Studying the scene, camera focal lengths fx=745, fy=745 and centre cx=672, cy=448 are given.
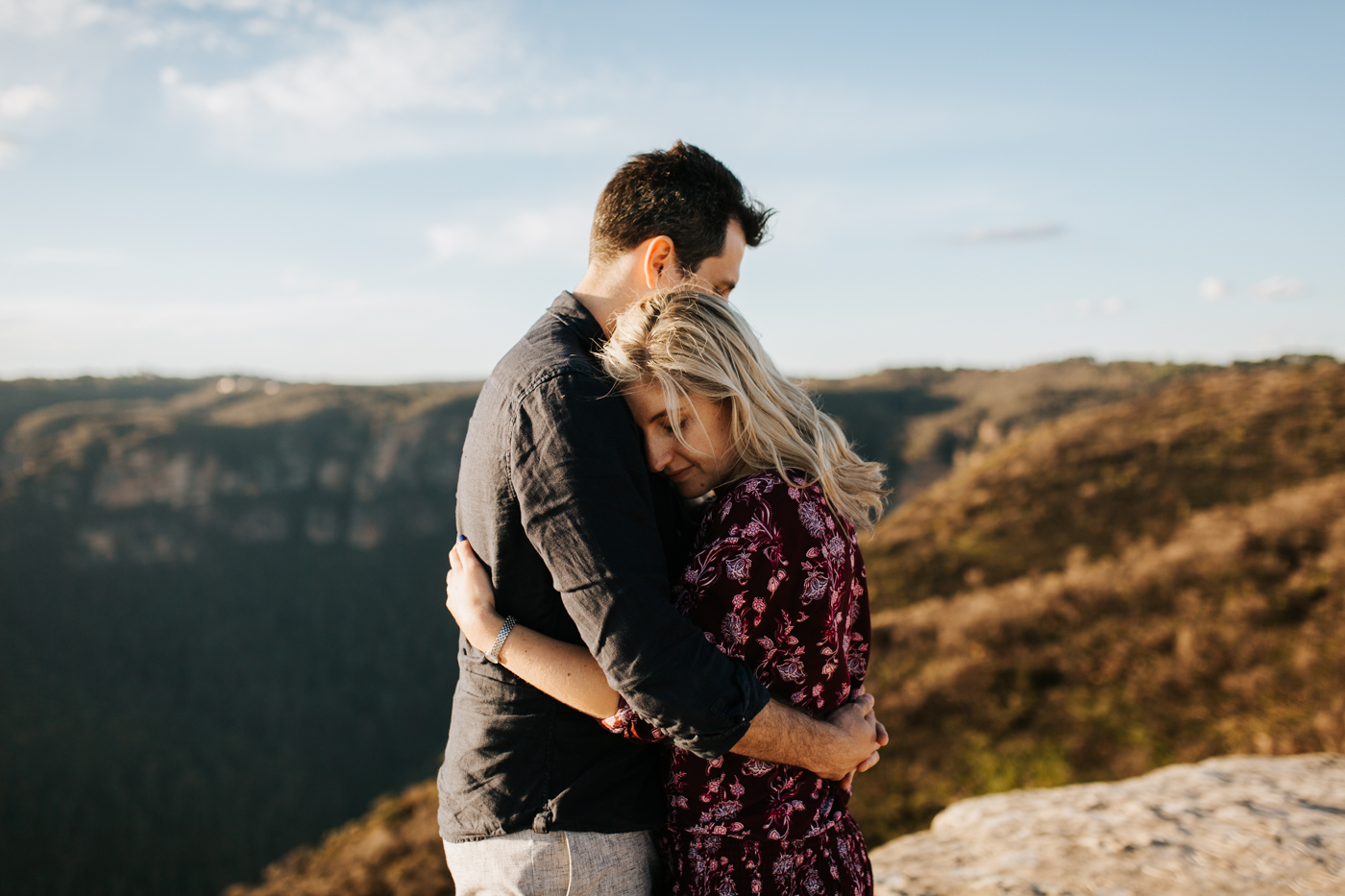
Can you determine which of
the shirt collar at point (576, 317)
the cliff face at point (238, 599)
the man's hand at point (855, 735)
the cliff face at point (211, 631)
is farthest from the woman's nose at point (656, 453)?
the cliff face at point (211, 631)

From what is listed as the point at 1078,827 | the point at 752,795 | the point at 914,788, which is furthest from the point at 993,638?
the point at 752,795

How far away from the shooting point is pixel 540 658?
5.81 feet

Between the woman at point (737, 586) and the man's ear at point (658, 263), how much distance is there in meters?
0.33

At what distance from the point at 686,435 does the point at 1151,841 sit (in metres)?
3.44

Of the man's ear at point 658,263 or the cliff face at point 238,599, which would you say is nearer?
the man's ear at point 658,263

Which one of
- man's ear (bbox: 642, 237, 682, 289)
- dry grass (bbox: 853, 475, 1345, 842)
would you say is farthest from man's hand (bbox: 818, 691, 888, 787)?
dry grass (bbox: 853, 475, 1345, 842)

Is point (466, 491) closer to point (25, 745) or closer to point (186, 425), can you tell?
point (25, 745)

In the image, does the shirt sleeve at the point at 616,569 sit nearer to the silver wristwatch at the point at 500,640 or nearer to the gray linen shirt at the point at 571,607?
the gray linen shirt at the point at 571,607

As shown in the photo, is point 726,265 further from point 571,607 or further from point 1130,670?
point 1130,670

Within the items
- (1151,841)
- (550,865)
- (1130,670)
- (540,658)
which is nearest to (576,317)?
(540,658)

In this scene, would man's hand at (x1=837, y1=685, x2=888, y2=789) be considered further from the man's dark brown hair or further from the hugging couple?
the man's dark brown hair

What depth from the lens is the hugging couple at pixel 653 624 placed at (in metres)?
1.62

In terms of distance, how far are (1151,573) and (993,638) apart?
265 centimetres

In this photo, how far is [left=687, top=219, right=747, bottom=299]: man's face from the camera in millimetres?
2418
